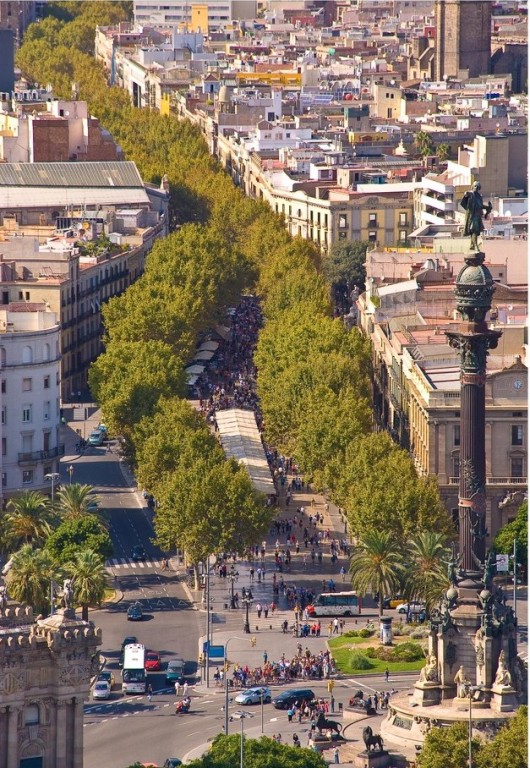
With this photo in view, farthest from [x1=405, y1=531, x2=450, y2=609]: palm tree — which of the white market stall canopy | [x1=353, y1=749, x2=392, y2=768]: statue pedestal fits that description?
[x1=353, y1=749, x2=392, y2=768]: statue pedestal

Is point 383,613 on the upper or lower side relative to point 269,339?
lower

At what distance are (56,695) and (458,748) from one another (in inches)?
661

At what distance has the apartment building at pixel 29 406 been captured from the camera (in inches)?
6501

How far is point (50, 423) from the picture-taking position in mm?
168125

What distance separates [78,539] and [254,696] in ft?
72.5

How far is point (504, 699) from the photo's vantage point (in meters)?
118

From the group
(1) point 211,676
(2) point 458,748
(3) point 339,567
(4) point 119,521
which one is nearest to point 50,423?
(4) point 119,521

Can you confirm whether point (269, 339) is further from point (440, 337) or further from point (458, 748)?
point (458, 748)

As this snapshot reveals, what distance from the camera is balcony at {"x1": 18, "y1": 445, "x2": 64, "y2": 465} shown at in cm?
16538

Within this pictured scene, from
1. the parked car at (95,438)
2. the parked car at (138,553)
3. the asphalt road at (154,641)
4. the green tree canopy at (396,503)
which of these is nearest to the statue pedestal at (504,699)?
the asphalt road at (154,641)

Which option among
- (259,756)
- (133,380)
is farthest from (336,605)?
(259,756)

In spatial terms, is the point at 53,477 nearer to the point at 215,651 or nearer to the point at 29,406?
the point at 29,406

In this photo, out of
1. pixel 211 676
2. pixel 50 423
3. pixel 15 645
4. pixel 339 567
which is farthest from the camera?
pixel 50 423

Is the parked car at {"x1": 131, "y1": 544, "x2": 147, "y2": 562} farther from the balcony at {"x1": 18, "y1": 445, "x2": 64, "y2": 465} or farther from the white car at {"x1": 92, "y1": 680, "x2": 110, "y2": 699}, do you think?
the white car at {"x1": 92, "y1": 680, "x2": 110, "y2": 699}
